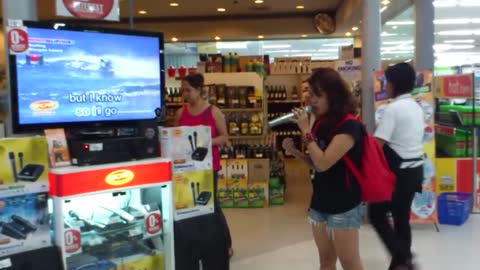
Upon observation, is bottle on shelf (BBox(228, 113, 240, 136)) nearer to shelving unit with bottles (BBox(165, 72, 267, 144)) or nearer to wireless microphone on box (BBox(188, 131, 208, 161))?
shelving unit with bottles (BBox(165, 72, 267, 144))

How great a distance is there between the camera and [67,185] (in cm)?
263

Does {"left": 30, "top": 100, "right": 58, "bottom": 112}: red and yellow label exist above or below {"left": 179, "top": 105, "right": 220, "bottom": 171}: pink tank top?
above

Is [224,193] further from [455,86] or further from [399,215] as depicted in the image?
[399,215]

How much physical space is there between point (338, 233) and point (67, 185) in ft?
4.55

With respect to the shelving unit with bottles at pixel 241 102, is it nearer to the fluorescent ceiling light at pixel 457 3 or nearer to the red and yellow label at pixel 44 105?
the red and yellow label at pixel 44 105

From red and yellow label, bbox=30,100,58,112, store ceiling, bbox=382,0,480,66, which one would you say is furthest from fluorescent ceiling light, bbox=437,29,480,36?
red and yellow label, bbox=30,100,58,112

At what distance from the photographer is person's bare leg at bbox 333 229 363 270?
8.94 ft

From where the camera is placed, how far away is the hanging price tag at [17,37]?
8.61ft

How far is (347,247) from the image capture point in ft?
8.95

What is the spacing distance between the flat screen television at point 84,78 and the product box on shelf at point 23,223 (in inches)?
15.0

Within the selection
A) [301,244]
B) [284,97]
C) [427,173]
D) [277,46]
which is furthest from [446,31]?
[301,244]

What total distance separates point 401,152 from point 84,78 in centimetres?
217

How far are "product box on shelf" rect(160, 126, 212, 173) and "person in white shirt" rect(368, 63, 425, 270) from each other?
46.1 inches

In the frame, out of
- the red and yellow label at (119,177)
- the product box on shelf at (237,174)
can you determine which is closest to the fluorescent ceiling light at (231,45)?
the product box on shelf at (237,174)
